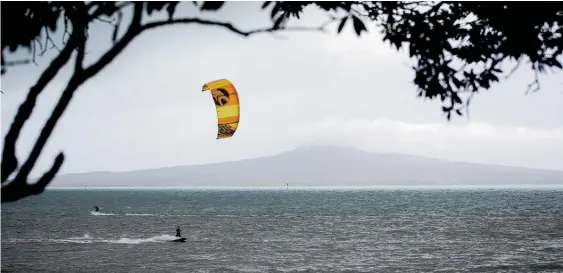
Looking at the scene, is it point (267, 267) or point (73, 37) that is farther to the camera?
point (267, 267)

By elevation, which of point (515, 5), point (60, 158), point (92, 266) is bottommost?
point (92, 266)

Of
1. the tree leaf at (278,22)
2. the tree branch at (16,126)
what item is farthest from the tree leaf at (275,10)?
the tree branch at (16,126)

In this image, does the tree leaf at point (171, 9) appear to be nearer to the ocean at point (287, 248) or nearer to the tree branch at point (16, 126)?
the tree branch at point (16, 126)

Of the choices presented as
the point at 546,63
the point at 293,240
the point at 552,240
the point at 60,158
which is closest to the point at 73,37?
the point at 60,158

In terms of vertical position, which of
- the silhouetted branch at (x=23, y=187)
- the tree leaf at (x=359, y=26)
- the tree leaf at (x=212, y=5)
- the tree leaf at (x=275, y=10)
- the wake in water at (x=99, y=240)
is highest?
the tree leaf at (x=275, y=10)

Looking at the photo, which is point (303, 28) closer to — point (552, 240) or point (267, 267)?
point (267, 267)

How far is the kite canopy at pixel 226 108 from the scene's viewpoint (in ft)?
42.5

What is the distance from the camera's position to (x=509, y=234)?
235ft

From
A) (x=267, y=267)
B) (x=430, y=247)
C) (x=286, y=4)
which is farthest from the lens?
(x=430, y=247)

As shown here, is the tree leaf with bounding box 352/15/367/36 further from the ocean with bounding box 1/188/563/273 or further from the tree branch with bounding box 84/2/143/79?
the ocean with bounding box 1/188/563/273

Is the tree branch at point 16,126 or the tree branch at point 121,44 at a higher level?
the tree branch at point 121,44

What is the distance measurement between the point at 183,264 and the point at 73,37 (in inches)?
1735

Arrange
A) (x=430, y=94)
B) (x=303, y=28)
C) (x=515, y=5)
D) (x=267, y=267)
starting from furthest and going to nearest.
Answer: (x=267, y=267)
(x=430, y=94)
(x=515, y=5)
(x=303, y=28)

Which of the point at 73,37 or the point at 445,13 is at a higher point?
the point at 445,13
